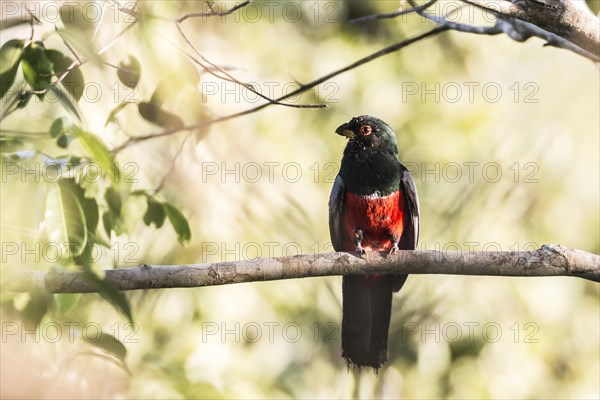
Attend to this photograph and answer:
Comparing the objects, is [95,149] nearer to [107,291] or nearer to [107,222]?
[107,291]

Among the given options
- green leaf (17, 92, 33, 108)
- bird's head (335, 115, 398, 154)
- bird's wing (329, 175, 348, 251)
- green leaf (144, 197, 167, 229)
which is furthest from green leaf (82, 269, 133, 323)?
bird's head (335, 115, 398, 154)

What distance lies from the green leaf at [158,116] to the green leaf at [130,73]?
0.15 m

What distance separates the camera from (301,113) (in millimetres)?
7375

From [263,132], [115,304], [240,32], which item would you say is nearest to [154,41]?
[115,304]

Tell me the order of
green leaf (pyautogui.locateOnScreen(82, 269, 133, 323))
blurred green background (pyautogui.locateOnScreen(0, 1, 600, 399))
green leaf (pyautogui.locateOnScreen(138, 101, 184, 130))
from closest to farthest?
green leaf (pyautogui.locateOnScreen(82, 269, 133, 323))
green leaf (pyautogui.locateOnScreen(138, 101, 184, 130))
blurred green background (pyautogui.locateOnScreen(0, 1, 600, 399))

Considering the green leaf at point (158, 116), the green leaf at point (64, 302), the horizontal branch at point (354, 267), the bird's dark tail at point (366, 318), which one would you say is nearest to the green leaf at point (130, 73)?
the green leaf at point (158, 116)

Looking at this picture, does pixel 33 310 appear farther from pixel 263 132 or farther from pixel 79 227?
pixel 263 132

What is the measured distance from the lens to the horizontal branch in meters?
3.08

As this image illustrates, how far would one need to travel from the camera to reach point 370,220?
4.51 m

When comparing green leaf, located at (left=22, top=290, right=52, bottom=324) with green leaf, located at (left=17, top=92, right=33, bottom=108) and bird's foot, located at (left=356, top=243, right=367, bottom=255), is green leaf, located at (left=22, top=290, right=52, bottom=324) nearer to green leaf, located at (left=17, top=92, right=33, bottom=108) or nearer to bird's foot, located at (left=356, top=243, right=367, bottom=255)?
green leaf, located at (left=17, top=92, right=33, bottom=108)

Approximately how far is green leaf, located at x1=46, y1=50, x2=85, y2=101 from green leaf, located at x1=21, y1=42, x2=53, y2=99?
0.08 m

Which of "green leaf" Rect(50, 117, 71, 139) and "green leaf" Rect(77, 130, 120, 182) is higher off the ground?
"green leaf" Rect(50, 117, 71, 139)

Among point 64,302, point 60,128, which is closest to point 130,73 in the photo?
point 60,128

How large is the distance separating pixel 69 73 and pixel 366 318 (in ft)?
7.83
